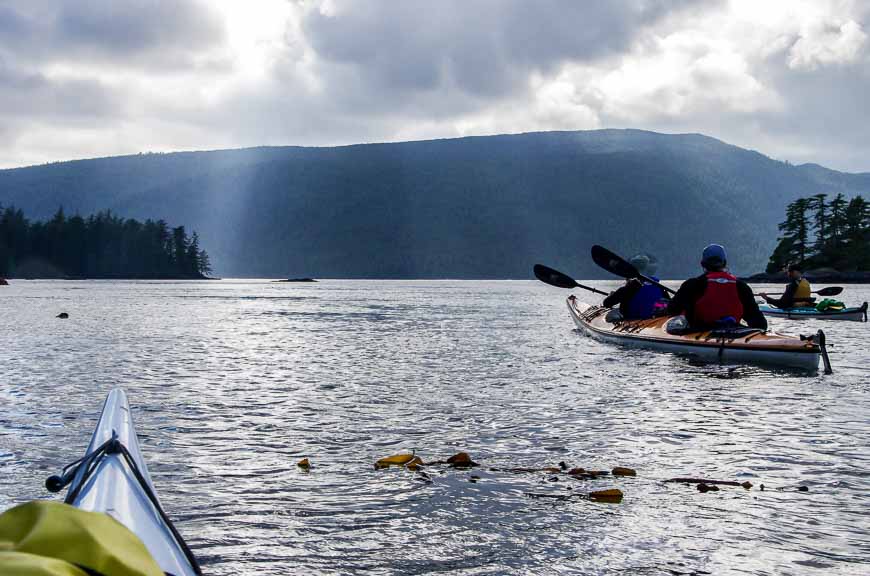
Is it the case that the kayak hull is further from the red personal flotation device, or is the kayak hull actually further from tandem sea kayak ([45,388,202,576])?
the red personal flotation device

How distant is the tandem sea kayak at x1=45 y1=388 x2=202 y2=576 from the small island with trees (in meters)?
107

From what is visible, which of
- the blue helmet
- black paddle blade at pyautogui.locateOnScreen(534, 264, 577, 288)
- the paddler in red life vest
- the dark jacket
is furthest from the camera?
black paddle blade at pyautogui.locateOnScreen(534, 264, 577, 288)

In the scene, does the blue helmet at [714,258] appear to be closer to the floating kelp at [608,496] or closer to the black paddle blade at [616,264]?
the black paddle blade at [616,264]

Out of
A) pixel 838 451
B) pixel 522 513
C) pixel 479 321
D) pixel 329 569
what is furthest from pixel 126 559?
pixel 479 321

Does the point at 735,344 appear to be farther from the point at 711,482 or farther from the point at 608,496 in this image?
the point at 608,496

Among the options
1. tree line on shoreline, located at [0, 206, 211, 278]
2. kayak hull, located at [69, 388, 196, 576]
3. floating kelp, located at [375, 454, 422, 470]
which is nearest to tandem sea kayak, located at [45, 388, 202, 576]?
kayak hull, located at [69, 388, 196, 576]

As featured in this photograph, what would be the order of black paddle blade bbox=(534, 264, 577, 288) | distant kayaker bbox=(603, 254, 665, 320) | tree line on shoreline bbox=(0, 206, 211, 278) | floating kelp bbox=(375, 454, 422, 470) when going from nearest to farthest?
floating kelp bbox=(375, 454, 422, 470)
distant kayaker bbox=(603, 254, 665, 320)
black paddle blade bbox=(534, 264, 577, 288)
tree line on shoreline bbox=(0, 206, 211, 278)

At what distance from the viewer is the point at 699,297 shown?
1683 cm

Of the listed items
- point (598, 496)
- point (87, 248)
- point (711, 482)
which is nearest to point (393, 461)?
point (598, 496)

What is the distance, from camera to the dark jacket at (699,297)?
16328mm

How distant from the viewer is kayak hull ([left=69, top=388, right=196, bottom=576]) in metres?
3.23

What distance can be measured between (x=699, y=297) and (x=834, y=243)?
333 feet

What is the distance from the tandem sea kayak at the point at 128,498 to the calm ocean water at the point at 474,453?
3.44ft

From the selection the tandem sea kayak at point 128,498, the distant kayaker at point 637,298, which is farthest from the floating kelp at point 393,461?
the distant kayaker at point 637,298
